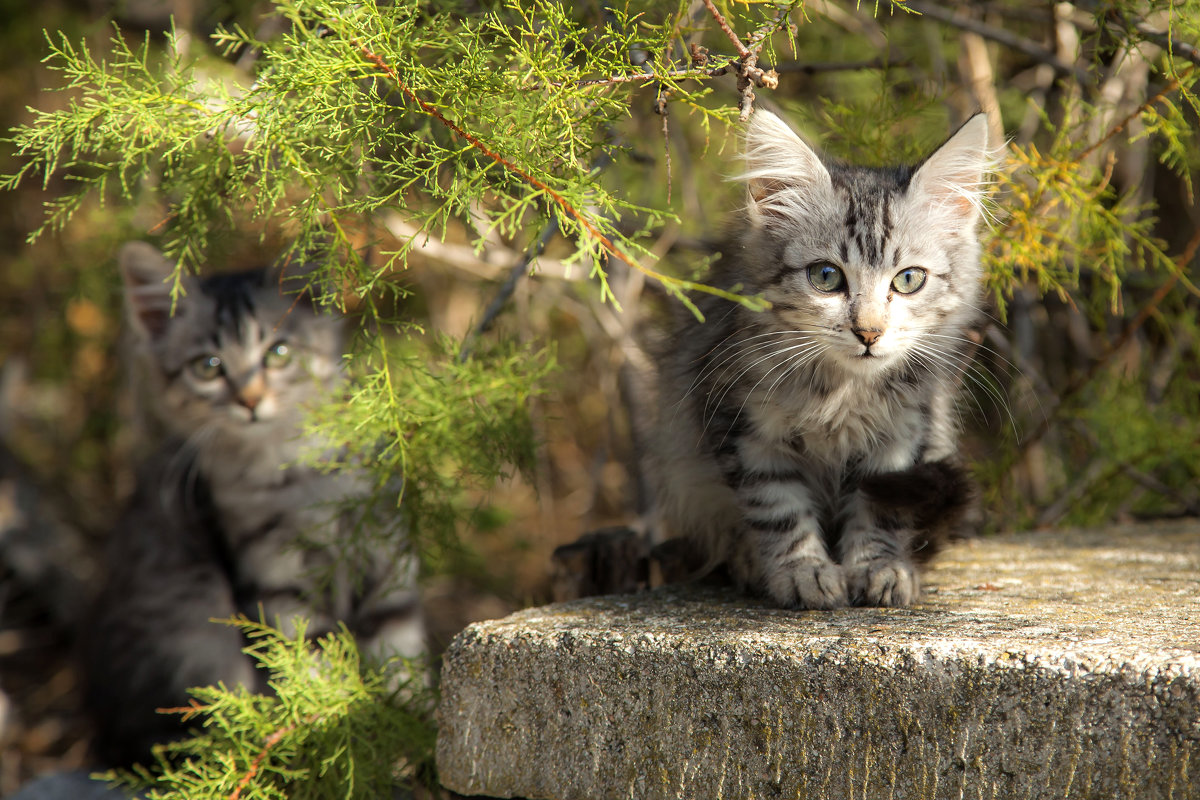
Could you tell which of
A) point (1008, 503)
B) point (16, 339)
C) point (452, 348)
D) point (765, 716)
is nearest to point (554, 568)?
point (452, 348)

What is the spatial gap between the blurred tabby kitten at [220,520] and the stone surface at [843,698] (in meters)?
1.12

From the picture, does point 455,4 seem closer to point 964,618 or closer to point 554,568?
point 554,568

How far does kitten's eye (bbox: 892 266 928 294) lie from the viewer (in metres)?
1.85

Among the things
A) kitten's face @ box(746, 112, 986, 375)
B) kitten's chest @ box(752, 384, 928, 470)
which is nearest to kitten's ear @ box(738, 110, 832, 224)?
kitten's face @ box(746, 112, 986, 375)

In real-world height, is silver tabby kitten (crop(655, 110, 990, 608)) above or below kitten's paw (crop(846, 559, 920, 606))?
above

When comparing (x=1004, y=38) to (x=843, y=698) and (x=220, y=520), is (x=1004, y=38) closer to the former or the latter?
(x=843, y=698)

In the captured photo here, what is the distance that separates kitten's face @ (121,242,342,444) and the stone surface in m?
1.21

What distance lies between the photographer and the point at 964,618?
1.56 metres

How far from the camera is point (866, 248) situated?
1.84m

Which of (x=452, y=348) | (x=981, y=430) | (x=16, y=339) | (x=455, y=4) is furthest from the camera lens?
(x=16, y=339)

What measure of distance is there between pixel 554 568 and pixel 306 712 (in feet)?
2.13

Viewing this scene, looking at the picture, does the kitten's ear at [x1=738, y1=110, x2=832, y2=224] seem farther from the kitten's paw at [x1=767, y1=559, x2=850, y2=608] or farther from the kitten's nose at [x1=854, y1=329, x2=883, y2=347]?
the kitten's paw at [x1=767, y1=559, x2=850, y2=608]

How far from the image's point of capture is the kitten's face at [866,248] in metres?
1.79

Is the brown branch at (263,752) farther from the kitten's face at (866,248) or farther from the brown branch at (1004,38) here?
the brown branch at (1004,38)
